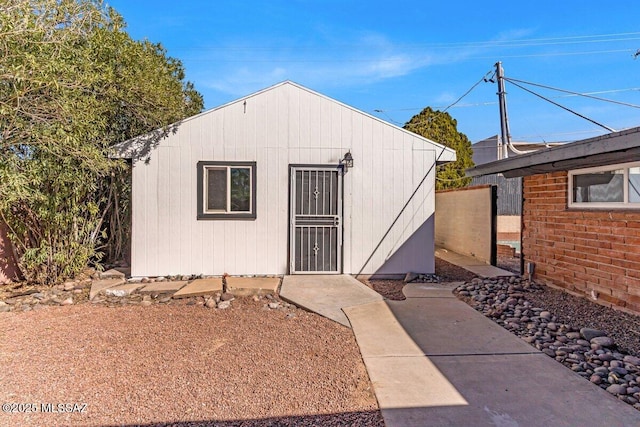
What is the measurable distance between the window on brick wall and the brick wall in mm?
102

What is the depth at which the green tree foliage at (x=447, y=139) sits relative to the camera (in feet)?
39.2

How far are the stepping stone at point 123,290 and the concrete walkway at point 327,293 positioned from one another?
2.28 metres

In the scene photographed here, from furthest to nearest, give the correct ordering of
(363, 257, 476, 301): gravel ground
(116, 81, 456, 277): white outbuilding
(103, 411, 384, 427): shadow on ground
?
(116, 81, 456, 277): white outbuilding → (363, 257, 476, 301): gravel ground → (103, 411, 384, 427): shadow on ground

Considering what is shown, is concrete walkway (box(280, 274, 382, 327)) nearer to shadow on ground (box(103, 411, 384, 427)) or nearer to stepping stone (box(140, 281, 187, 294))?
stepping stone (box(140, 281, 187, 294))

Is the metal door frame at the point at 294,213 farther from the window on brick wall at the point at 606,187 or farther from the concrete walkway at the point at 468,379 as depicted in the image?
the window on brick wall at the point at 606,187

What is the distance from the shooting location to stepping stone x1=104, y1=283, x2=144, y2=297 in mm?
5156

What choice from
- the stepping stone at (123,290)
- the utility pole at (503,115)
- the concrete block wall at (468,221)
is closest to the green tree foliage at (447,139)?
the concrete block wall at (468,221)

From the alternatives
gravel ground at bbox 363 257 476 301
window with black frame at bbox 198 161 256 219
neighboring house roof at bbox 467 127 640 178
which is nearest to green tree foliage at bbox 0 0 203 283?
window with black frame at bbox 198 161 256 219

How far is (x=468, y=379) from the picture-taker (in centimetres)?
276

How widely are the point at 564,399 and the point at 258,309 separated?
330 centimetres

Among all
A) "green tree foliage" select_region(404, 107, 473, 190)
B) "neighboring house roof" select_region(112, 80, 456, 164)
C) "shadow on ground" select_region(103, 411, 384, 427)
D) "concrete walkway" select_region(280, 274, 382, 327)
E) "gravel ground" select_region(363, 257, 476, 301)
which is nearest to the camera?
"shadow on ground" select_region(103, 411, 384, 427)

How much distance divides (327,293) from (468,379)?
256 centimetres

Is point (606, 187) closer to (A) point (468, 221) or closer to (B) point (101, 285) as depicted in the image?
(A) point (468, 221)

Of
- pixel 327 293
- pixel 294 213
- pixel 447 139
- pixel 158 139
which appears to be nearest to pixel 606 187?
pixel 327 293
